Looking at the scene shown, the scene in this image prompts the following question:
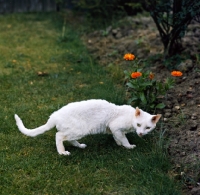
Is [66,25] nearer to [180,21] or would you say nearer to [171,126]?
[180,21]

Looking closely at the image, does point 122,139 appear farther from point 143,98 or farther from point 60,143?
point 143,98

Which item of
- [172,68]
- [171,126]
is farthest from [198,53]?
[171,126]

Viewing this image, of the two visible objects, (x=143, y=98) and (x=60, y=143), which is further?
(x=143, y=98)

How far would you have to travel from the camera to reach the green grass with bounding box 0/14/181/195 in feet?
11.6

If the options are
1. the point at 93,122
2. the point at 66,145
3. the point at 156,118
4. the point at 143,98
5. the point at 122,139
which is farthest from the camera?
the point at 143,98

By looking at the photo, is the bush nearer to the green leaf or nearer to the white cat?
the green leaf

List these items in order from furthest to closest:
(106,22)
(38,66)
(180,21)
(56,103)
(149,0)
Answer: (106,22) → (38,66) → (149,0) → (180,21) → (56,103)

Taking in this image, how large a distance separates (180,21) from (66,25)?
462 centimetres

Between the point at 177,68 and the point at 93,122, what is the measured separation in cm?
241

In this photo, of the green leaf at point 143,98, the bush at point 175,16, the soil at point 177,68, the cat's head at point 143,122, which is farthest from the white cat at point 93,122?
the bush at point 175,16

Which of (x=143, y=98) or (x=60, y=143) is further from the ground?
(x=143, y=98)

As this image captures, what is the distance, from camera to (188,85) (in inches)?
213

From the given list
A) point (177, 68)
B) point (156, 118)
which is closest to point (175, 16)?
point (177, 68)

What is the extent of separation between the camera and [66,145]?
4324 mm
